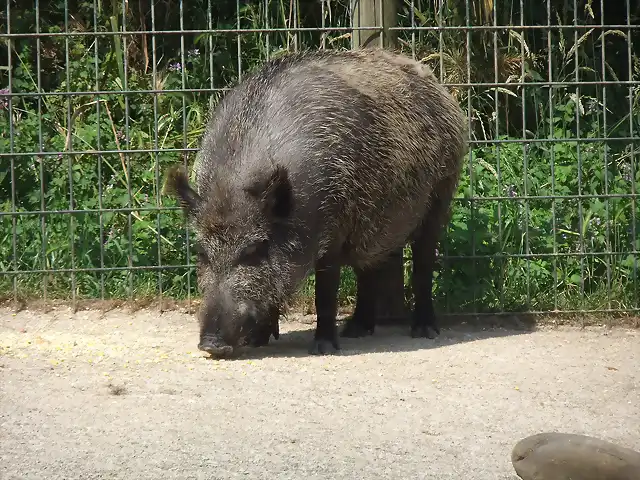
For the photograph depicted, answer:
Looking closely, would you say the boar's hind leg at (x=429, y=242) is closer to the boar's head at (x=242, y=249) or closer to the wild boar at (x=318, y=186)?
the wild boar at (x=318, y=186)

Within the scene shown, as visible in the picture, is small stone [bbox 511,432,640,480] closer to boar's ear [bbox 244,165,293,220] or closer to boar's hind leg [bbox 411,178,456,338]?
boar's ear [bbox 244,165,293,220]

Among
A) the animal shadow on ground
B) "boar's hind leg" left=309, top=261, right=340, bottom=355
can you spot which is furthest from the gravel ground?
"boar's hind leg" left=309, top=261, right=340, bottom=355

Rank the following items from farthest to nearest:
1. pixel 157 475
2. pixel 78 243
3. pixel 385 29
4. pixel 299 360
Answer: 1. pixel 78 243
2. pixel 385 29
3. pixel 299 360
4. pixel 157 475

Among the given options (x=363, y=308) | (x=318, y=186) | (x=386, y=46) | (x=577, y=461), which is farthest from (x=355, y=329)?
(x=577, y=461)

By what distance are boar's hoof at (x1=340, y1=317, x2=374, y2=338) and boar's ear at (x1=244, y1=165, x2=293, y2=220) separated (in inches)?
44.8

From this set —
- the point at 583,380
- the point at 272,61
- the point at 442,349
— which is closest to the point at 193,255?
the point at 272,61

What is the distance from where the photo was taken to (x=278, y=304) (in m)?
5.83

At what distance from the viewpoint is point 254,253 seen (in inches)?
226

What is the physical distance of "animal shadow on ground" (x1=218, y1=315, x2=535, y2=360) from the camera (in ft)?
19.7

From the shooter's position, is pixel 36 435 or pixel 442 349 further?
pixel 442 349

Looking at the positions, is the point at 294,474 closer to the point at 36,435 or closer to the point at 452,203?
the point at 36,435

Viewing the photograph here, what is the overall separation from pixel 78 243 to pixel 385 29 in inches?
101

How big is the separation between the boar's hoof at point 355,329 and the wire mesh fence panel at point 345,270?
59 centimetres

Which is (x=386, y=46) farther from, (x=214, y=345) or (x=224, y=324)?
(x=214, y=345)
